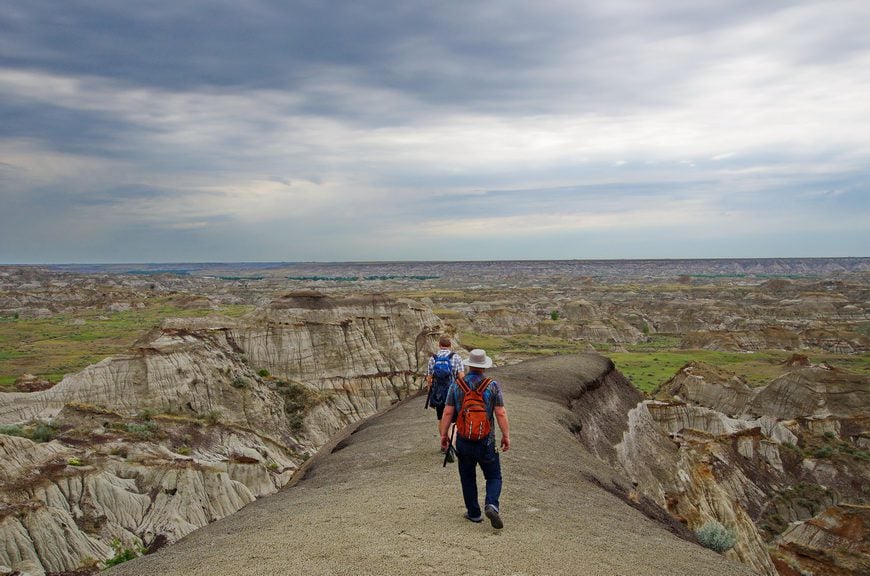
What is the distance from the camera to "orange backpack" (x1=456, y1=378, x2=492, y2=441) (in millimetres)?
7480

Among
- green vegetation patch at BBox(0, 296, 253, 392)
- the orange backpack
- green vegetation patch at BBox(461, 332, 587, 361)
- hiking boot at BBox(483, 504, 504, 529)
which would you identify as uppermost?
the orange backpack

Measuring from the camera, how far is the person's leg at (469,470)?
24.9 ft

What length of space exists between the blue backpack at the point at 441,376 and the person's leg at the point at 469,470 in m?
3.92

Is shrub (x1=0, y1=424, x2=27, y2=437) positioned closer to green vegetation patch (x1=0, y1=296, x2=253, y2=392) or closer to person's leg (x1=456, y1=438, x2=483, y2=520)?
green vegetation patch (x1=0, y1=296, x2=253, y2=392)

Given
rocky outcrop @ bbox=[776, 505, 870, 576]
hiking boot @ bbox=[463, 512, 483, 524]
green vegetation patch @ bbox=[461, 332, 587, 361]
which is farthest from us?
green vegetation patch @ bbox=[461, 332, 587, 361]

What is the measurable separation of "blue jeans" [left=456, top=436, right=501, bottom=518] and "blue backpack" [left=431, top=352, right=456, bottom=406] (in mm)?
3966

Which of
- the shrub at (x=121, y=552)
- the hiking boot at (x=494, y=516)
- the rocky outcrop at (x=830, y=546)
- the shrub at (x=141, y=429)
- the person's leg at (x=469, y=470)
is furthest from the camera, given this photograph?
the shrub at (x=141, y=429)

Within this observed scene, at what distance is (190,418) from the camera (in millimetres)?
37219

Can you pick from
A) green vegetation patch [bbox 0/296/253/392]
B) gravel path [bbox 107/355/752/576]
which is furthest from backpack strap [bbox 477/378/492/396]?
green vegetation patch [bbox 0/296/253/392]

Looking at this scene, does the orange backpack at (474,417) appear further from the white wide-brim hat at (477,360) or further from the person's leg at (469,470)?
the white wide-brim hat at (477,360)

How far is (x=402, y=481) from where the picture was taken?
1069cm

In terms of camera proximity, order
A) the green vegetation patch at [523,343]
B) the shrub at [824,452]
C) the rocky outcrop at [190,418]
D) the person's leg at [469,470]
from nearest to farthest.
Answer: the person's leg at [469,470]
the rocky outcrop at [190,418]
the shrub at [824,452]
the green vegetation patch at [523,343]

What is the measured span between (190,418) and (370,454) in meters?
27.8

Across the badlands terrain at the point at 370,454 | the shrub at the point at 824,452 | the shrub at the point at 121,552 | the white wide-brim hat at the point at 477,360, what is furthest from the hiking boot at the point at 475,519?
the shrub at the point at 824,452
